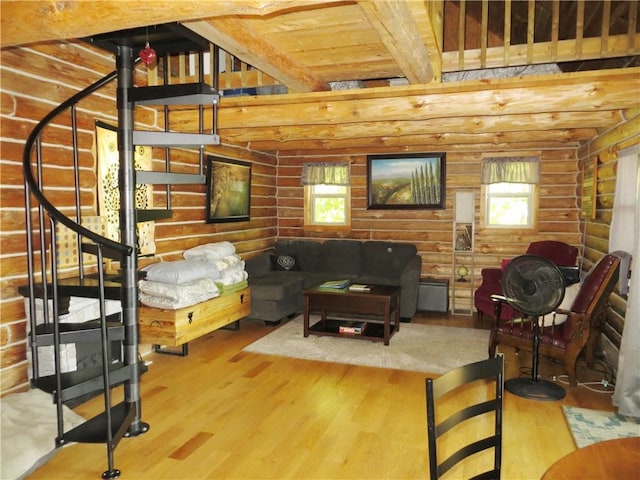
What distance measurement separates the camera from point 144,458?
9.30ft

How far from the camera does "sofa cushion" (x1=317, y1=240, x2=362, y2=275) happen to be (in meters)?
6.86

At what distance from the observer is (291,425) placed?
328 centimetres

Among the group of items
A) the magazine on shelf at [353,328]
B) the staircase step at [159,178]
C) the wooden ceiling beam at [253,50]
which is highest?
the wooden ceiling beam at [253,50]

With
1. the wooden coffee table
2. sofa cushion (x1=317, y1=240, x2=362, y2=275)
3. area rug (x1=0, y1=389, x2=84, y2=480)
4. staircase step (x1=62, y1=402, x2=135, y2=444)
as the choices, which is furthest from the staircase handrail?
sofa cushion (x1=317, y1=240, x2=362, y2=275)

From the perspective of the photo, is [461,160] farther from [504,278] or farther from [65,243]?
[65,243]

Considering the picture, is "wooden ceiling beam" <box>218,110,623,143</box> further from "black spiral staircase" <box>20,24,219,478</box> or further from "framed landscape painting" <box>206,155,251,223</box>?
"black spiral staircase" <box>20,24,219,478</box>

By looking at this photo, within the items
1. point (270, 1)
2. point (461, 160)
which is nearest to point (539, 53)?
point (270, 1)

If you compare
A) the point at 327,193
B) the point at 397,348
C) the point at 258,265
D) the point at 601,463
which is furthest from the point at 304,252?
the point at 601,463

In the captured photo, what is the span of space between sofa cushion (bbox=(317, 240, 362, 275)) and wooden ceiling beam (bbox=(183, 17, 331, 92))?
9.72 ft

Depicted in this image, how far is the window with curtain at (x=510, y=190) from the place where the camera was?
6551 mm

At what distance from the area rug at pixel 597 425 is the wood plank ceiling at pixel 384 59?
2.35 m

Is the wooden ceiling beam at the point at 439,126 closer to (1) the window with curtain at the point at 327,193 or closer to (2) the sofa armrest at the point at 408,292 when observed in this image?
(2) the sofa armrest at the point at 408,292

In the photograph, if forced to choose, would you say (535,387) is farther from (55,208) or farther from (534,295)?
(55,208)

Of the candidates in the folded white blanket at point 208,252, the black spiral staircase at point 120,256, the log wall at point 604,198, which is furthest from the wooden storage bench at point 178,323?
the log wall at point 604,198
